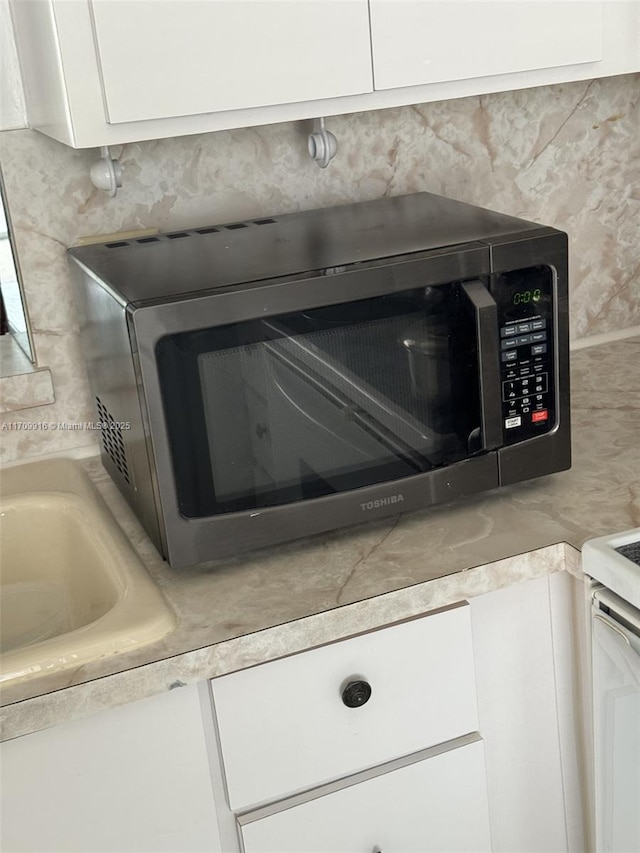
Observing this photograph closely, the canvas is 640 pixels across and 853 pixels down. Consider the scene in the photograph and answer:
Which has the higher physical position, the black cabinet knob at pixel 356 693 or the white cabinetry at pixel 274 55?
the white cabinetry at pixel 274 55

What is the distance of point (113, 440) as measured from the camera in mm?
1323

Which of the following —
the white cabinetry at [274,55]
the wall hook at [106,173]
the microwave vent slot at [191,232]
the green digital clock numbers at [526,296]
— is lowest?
the green digital clock numbers at [526,296]

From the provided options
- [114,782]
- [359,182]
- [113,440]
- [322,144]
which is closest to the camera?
[114,782]

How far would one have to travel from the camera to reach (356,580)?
111cm

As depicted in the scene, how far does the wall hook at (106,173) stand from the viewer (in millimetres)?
1334

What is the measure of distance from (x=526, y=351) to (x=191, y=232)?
50cm

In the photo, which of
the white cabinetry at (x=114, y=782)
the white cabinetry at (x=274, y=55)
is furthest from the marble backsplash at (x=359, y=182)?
the white cabinetry at (x=114, y=782)

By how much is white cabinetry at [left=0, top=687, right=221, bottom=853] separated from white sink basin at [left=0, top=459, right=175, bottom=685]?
0.15 metres

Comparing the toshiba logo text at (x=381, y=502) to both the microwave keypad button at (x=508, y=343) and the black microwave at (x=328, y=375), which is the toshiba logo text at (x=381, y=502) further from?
the microwave keypad button at (x=508, y=343)

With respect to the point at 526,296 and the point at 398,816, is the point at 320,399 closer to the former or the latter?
the point at 526,296

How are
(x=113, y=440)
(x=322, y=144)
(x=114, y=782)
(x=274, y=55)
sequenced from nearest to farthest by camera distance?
(x=114, y=782) → (x=274, y=55) → (x=113, y=440) → (x=322, y=144)

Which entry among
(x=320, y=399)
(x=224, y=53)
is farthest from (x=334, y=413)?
(x=224, y=53)

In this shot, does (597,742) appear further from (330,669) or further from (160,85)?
(160,85)

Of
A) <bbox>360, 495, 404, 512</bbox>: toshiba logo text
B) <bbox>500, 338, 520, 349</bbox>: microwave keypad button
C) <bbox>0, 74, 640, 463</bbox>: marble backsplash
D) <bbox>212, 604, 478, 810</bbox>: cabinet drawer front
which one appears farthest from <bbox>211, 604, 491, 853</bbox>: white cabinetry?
<bbox>0, 74, 640, 463</bbox>: marble backsplash
